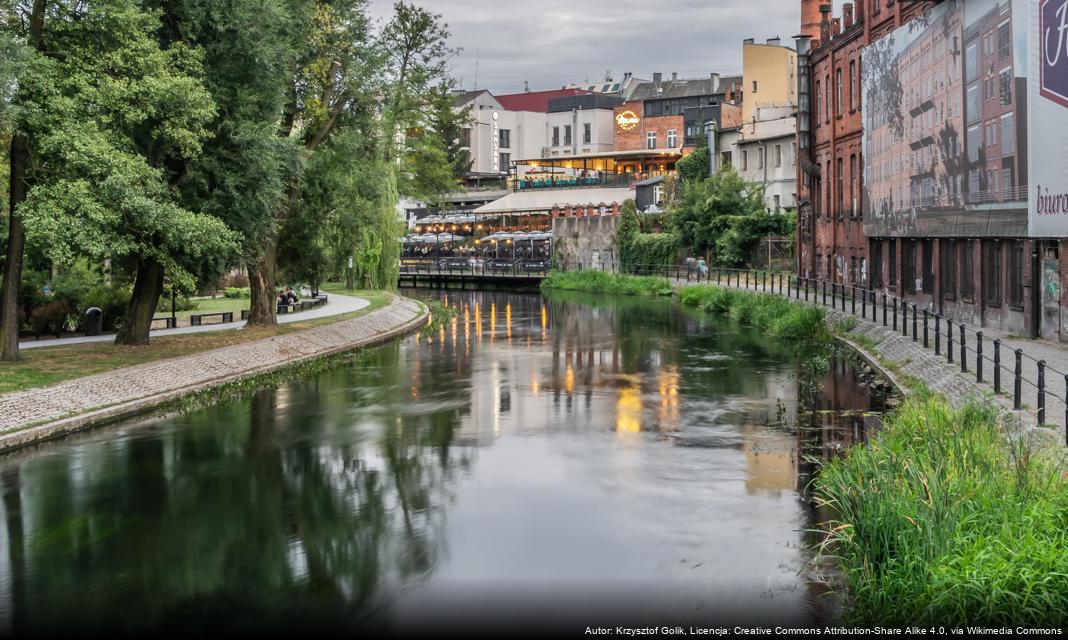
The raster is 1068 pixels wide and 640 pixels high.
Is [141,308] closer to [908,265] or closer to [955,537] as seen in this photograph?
[955,537]

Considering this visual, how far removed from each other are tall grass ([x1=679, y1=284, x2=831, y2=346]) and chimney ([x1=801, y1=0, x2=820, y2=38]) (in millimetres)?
14374

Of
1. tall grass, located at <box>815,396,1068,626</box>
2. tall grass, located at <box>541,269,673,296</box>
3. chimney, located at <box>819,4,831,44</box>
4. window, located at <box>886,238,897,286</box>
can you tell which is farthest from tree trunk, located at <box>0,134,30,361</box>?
tall grass, located at <box>541,269,673,296</box>

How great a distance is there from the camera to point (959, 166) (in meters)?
33.5

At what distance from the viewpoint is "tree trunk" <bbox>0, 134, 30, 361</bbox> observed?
25438mm

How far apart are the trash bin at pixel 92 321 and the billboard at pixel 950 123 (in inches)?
1022

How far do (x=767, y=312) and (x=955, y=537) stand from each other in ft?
104

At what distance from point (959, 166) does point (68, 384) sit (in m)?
25.4

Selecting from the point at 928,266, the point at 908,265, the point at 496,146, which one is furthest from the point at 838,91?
the point at 496,146

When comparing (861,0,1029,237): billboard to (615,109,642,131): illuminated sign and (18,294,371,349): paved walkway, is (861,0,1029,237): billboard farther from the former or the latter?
(615,109,642,131): illuminated sign

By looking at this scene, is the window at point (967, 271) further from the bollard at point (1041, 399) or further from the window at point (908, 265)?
the bollard at point (1041, 399)

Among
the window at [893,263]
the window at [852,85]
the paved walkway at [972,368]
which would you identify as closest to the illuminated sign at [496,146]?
the window at [852,85]

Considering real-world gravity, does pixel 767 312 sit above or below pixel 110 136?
below

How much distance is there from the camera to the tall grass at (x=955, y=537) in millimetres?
9750

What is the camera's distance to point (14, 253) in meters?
25.7
